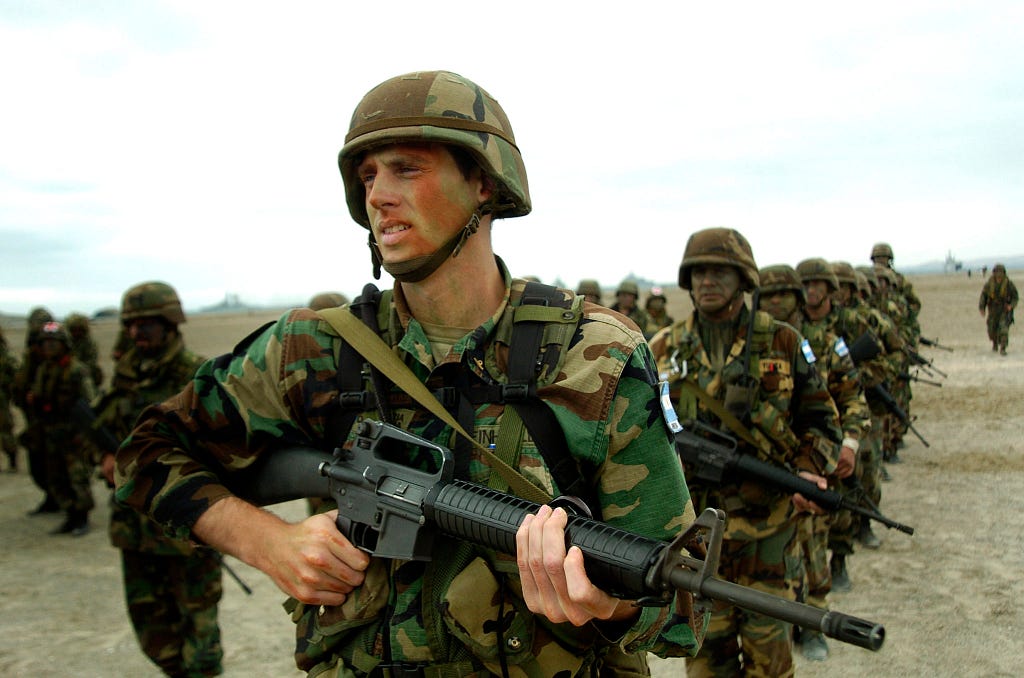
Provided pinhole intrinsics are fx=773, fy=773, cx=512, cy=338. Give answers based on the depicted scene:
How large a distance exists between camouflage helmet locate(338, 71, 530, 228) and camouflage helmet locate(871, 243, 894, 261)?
514 inches

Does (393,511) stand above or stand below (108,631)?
above

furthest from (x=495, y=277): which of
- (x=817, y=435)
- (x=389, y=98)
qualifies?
(x=817, y=435)

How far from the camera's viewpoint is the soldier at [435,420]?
5.97 ft

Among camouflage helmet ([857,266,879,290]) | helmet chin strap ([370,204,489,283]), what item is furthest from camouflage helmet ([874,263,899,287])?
helmet chin strap ([370,204,489,283])

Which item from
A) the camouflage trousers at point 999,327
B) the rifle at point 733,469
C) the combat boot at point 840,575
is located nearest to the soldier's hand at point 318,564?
the rifle at point 733,469

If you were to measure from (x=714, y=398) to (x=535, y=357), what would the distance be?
2.70 meters

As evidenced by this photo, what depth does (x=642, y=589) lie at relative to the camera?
148 cm

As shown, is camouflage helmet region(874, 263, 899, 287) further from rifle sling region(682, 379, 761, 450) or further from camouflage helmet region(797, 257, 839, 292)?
rifle sling region(682, 379, 761, 450)

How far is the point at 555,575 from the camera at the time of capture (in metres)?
1.51

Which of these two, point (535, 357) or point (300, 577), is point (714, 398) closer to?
point (535, 357)

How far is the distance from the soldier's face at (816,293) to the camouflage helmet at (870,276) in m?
4.38

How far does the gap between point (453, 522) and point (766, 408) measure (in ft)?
9.67

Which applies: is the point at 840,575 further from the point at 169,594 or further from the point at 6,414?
the point at 6,414

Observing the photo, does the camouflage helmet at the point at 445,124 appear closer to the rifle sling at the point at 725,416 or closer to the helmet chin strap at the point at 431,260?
the helmet chin strap at the point at 431,260
